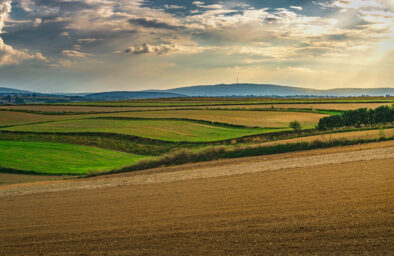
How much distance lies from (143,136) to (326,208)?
37.5 m

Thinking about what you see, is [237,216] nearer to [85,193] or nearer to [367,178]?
[367,178]

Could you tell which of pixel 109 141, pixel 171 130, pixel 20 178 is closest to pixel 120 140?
pixel 109 141

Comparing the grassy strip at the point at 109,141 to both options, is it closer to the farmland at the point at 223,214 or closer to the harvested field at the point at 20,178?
the harvested field at the point at 20,178

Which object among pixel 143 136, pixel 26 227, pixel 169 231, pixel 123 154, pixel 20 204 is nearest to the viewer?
pixel 169 231

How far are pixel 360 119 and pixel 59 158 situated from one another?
3665 centimetres

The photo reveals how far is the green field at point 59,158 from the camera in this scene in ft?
95.7

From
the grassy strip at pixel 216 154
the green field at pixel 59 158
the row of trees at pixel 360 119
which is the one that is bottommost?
the green field at pixel 59 158

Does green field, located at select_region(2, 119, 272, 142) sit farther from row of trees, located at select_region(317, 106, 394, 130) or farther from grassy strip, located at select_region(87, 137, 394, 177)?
grassy strip, located at select_region(87, 137, 394, 177)

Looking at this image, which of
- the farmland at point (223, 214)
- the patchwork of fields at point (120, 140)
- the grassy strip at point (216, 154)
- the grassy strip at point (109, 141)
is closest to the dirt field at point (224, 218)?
the farmland at point (223, 214)

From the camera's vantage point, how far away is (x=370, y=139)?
24.8 meters

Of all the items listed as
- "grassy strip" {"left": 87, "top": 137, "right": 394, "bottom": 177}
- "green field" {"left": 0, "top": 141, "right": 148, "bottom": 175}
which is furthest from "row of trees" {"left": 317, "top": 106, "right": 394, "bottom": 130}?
"green field" {"left": 0, "top": 141, "right": 148, "bottom": 175}

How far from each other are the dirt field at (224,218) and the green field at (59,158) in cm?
1486

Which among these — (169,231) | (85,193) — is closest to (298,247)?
(169,231)

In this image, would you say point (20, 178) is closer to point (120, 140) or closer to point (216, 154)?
point (216, 154)
